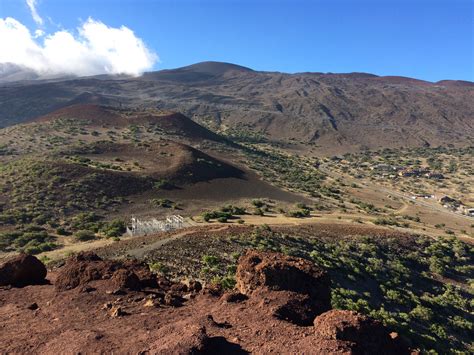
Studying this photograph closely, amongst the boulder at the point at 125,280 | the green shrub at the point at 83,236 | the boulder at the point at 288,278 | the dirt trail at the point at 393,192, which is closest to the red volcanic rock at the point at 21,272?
the boulder at the point at 125,280

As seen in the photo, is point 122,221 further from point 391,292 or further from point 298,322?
point 298,322

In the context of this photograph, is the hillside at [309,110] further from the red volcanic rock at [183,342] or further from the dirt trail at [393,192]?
the red volcanic rock at [183,342]

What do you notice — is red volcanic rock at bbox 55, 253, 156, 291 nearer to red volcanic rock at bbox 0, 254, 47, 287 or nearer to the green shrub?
red volcanic rock at bbox 0, 254, 47, 287

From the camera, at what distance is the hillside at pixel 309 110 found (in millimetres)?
135250

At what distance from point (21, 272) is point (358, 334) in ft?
45.4

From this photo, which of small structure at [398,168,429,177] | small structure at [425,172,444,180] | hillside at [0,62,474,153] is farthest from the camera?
hillside at [0,62,474,153]

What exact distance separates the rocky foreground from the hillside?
111 metres

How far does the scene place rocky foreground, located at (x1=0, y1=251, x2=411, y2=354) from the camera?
952 cm

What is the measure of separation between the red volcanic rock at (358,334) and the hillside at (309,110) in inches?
4483

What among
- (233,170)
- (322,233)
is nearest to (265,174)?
(233,170)

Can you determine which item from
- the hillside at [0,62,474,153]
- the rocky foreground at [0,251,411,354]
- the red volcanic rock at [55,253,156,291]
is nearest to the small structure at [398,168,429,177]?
the hillside at [0,62,474,153]

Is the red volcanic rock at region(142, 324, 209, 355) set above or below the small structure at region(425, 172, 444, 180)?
above

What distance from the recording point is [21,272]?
15.7m

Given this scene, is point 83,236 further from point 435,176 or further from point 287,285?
point 435,176
